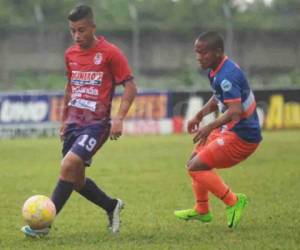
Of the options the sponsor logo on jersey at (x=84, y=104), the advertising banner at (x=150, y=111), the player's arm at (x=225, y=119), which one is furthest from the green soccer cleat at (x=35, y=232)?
the advertising banner at (x=150, y=111)

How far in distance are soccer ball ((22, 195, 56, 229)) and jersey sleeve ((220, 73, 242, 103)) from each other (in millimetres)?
1969

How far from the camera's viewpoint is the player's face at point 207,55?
859 cm

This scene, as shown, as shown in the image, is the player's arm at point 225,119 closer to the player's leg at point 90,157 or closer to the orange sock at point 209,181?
the orange sock at point 209,181

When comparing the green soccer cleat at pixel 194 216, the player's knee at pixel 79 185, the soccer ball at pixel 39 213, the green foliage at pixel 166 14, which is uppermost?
the green foliage at pixel 166 14

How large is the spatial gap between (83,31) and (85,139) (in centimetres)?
103

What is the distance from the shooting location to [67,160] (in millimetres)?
8227

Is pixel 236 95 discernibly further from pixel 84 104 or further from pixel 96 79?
pixel 84 104

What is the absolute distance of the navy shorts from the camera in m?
8.27

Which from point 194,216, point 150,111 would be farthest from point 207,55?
point 150,111

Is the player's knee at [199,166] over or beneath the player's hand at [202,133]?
beneath

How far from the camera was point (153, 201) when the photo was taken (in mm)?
11703

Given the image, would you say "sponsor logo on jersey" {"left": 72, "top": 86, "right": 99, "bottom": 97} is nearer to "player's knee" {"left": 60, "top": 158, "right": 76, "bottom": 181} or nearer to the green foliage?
"player's knee" {"left": 60, "top": 158, "right": 76, "bottom": 181}

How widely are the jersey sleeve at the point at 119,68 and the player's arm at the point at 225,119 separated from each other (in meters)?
0.87

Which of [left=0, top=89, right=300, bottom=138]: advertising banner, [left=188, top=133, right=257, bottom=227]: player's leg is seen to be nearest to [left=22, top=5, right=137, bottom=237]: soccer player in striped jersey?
[left=188, top=133, right=257, bottom=227]: player's leg
